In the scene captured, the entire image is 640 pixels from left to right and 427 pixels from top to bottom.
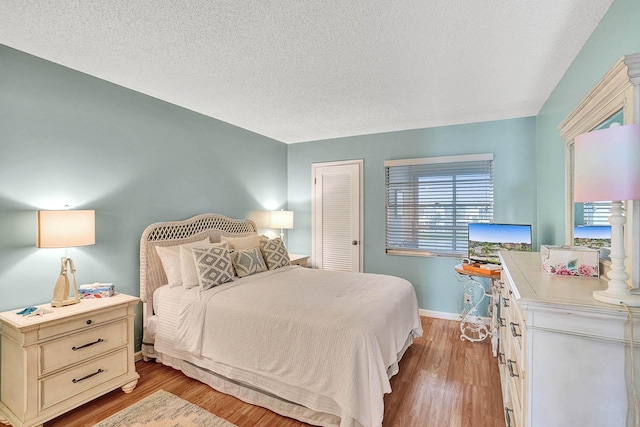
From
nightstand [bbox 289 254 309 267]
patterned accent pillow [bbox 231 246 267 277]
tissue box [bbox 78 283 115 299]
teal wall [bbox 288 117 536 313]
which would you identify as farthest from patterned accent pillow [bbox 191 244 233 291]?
teal wall [bbox 288 117 536 313]

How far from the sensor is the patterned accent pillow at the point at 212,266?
9.05ft

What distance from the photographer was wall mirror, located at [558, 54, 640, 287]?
3.79 ft

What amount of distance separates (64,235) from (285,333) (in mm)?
1759

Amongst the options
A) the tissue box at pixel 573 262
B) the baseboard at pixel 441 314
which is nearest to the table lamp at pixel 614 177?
the tissue box at pixel 573 262

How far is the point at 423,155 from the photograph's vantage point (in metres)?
4.21

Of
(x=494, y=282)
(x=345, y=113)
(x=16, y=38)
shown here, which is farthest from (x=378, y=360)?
(x=16, y=38)

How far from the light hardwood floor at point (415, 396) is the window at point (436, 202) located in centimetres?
151

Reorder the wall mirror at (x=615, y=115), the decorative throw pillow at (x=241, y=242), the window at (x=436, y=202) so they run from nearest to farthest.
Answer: the wall mirror at (x=615, y=115) → the decorative throw pillow at (x=241, y=242) → the window at (x=436, y=202)

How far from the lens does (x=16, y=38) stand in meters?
2.06

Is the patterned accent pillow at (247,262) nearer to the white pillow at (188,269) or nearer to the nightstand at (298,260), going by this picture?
the white pillow at (188,269)

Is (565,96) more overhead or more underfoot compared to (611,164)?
more overhead

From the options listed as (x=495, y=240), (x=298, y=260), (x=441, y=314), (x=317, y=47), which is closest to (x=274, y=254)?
(x=298, y=260)

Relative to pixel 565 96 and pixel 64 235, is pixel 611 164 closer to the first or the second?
pixel 565 96

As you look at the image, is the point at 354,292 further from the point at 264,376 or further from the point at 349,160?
the point at 349,160
